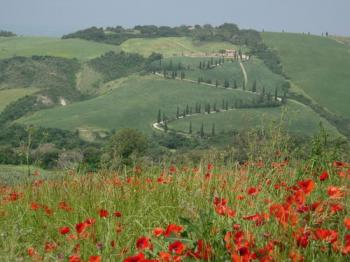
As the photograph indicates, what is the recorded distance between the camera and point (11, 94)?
134 metres

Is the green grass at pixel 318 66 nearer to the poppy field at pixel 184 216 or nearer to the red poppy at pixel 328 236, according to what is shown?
the poppy field at pixel 184 216

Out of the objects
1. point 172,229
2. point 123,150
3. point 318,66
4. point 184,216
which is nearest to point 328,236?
point 172,229

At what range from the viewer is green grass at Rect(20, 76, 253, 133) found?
346 feet

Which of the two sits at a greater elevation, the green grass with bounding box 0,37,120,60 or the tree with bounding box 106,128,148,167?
the tree with bounding box 106,128,148,167

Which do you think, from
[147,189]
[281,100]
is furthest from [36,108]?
[147,189]

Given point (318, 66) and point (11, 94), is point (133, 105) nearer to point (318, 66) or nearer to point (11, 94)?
point (11, 94)

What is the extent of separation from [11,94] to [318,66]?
279 feet

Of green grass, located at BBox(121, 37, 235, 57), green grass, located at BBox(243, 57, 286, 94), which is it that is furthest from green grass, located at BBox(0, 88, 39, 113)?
green grass, located at BBox(243, 57, 286, 94)

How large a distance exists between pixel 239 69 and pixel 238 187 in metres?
147

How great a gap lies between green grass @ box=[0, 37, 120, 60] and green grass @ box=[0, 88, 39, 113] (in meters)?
31.7

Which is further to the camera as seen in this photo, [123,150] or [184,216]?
[123,150]

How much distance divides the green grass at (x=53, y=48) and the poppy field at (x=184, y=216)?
167619 millimetres

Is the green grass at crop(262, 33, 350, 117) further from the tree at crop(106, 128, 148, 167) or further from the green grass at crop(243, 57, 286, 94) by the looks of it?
the tree at crop(106, 128, 148, 167)

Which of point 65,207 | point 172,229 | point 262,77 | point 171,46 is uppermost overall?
point 172,229
